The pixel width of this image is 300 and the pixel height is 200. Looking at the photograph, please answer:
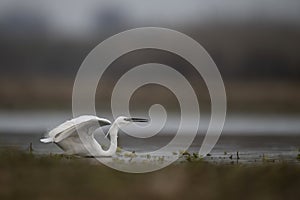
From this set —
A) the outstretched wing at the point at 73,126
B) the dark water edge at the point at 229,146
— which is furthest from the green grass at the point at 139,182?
the dark water edge at the point at 229,146

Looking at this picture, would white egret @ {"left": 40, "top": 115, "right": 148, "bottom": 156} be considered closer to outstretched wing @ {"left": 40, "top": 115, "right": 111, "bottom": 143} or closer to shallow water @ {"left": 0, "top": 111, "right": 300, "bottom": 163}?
outstretched wing @ {"left": 40, "top": 115, "right": 111, "bottom": 143}

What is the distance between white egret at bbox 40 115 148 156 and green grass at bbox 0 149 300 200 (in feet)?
4.52

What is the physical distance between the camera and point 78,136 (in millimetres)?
14602

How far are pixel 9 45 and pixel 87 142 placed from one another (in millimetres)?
26521

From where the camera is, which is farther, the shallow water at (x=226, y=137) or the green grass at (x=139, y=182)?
the shallow water at (x=226, y=137)

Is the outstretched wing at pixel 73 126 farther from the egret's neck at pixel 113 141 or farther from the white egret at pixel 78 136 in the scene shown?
the egret's neck at pixel 113 141

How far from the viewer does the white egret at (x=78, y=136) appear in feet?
46.9

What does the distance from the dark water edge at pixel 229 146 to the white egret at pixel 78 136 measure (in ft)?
2.28

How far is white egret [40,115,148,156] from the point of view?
46.9 feet

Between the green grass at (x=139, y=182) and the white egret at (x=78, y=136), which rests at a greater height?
the white egret at (x=78, y=136)

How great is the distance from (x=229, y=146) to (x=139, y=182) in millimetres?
6468

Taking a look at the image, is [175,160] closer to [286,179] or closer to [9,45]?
[286,179]

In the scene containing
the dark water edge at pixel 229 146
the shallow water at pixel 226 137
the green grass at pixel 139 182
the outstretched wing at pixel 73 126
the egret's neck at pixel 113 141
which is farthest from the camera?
the shallow water at pixel 226 137

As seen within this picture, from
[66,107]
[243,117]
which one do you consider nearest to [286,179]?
[243,117]
